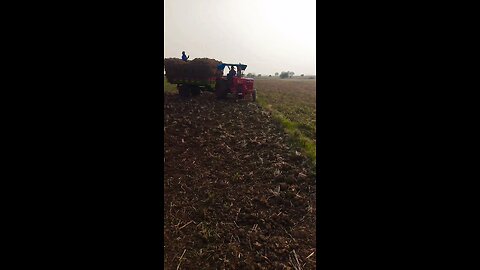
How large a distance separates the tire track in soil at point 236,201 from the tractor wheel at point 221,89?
3167 mm

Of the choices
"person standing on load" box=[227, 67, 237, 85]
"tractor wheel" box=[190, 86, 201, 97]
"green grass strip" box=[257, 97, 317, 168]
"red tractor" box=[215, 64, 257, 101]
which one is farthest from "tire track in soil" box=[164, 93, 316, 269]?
"tractor wheel" box=[190, 86, 201, 97]

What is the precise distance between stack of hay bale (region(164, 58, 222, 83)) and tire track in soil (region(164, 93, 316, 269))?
324 cm

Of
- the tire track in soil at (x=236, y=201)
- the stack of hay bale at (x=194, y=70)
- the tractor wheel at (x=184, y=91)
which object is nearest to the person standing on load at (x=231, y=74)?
the stack of hay bale at (x=194, y=70)

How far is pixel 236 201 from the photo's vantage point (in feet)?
11.6

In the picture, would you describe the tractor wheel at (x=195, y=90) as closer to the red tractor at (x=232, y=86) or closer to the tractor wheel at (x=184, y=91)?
the tractor wheel at (x=184, y=91)

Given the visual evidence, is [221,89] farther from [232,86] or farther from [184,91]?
[184,91]

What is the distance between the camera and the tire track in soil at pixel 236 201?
2.63 meters

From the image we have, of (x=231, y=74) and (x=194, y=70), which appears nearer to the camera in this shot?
(x=231, y=74)

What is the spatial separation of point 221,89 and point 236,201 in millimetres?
6316

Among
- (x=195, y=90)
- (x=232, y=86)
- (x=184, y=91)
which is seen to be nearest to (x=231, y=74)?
(x=232, y=86)

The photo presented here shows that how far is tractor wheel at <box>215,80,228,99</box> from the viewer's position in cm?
920

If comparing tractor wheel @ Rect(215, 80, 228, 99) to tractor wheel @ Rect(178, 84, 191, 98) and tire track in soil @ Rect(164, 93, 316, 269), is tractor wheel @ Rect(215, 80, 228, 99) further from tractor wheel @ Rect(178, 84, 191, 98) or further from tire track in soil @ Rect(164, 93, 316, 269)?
tire track in soil @ Rect(164, 93, 316, 269)
